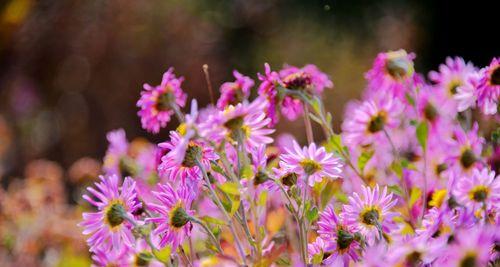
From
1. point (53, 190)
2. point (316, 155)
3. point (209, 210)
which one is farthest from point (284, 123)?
point (316, 155)

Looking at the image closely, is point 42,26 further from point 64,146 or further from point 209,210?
point 209,210

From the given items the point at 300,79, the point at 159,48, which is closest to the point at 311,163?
the point at 300,79

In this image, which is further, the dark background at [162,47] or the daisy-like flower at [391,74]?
the dark background at [162,47]

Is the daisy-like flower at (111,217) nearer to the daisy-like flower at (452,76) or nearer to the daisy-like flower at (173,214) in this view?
the daisy-like flower at (173,214)

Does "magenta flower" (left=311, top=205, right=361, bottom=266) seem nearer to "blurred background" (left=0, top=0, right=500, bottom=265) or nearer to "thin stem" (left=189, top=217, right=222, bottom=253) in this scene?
"thin stem" (left=189, top=217, right=222, bottom=253)

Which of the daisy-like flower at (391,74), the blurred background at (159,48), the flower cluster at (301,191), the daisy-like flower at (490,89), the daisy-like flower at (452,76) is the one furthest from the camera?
the blurred background at (159,48)

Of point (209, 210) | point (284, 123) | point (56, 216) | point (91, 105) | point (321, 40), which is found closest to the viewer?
point (209, 210)

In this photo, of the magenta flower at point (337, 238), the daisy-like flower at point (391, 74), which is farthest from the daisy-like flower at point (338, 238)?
the daisy-like flower at point (391, 74)

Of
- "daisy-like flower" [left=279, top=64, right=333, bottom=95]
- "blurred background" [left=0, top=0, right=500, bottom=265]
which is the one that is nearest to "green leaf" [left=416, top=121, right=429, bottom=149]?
"daisy-like flower" [left=279, top=64, right=333, bottom=95]
